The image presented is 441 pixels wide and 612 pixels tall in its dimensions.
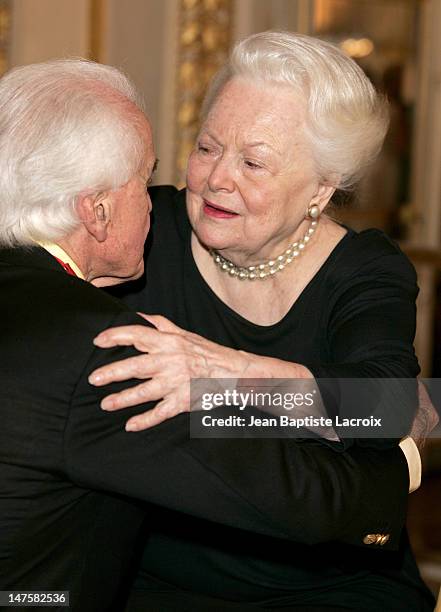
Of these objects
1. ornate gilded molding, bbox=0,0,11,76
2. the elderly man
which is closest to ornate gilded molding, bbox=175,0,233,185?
ornate gilded molding, bbox=0,0,11,76

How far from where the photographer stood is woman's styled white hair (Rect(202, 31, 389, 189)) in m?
2.52

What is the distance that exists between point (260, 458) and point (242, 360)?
14.4 inches

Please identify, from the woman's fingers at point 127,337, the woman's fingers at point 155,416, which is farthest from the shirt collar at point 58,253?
A: the woman's fingers at point 155,416

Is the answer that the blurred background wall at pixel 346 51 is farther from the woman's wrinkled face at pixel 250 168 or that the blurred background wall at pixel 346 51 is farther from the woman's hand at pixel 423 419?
the woman's hand at pixel 423 419

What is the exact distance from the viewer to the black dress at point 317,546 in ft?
7.79

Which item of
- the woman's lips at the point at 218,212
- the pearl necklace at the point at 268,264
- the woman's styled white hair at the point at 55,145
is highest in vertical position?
the woman's styled white hair at the point at 55,145

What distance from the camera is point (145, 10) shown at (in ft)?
17.9

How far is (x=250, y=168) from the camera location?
8.35 ft

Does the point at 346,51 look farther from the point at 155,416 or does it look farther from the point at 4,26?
the point at 155,416

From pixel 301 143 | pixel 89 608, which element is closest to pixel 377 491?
pixel 89 608

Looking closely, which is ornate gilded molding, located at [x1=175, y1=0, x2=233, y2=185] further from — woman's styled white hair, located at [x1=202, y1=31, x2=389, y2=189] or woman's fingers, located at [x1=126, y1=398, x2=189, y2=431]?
woman's fingers, located at [x1=126, y1=398, x2=189, y2=431]

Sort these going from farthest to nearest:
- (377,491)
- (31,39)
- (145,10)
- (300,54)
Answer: (145,10), (31,39), (300,54), (377,491)

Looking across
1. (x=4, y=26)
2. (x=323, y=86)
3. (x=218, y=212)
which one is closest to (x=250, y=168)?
(x=218, y=212)

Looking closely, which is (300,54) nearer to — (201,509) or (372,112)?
(372,112)
